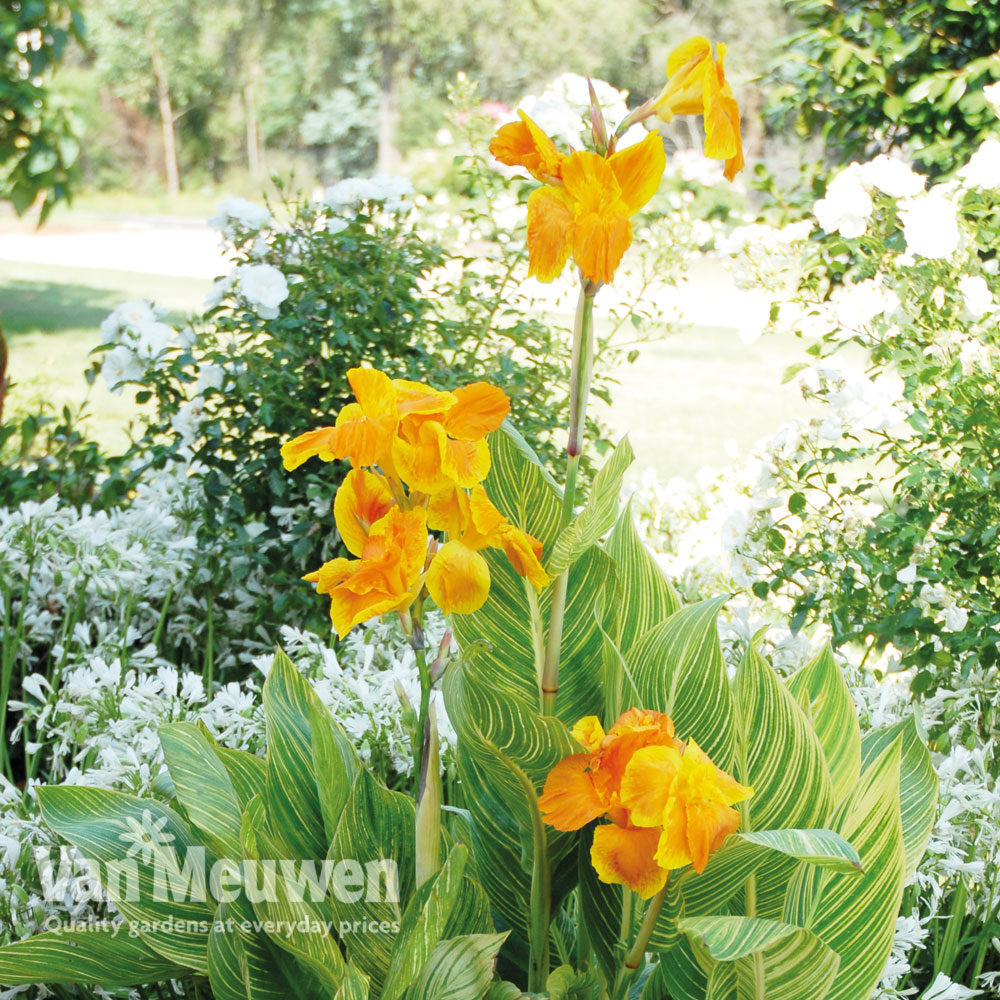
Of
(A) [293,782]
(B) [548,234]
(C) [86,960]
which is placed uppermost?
(B) [548,234]

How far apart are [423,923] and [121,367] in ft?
5.91

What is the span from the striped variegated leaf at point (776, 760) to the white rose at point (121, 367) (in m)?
1.77

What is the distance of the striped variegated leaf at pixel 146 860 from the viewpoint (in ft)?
3.13

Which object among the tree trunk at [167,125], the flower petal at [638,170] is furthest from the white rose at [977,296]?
the tree trunk at [167,125]

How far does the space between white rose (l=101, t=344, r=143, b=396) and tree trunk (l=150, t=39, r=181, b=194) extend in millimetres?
22142

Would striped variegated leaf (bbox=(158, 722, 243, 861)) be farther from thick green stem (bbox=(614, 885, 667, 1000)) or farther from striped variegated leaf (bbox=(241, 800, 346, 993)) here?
thick green stem (bbox=(614, 885, 667, 1000))

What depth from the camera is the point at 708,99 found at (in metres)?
0.78

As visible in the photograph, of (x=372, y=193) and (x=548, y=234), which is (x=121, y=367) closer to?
(x=372, y=193)

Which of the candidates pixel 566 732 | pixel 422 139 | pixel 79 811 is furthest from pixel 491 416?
pixel 422 139

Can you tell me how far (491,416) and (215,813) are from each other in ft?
1.59

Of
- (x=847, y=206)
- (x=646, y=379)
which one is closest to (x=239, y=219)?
(x=847, y=206)

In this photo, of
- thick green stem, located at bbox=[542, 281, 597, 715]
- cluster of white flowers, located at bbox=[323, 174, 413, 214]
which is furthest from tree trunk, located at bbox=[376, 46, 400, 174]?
thick green stem, located at bbox=[542, 281, 597, 715]

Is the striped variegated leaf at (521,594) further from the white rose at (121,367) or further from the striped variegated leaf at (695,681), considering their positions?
the white rose at (121,367)

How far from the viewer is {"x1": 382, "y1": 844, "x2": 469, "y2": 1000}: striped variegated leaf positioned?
2.59 feet
